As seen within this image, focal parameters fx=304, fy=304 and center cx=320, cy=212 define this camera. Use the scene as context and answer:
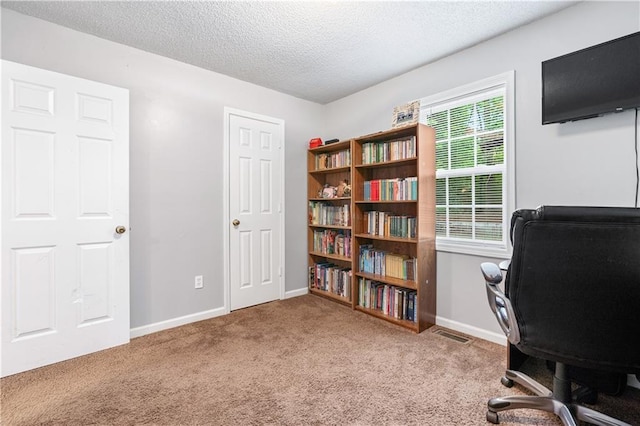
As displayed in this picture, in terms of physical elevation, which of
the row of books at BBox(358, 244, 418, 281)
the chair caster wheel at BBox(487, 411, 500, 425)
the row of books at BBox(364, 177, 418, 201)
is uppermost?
the row of books at BBox(364, 177, 418, 201)

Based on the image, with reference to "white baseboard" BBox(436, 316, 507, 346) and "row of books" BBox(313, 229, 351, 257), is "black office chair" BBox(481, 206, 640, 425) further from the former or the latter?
"row of books" BBox(313, 229, 351, 257)

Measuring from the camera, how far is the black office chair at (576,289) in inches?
43.9

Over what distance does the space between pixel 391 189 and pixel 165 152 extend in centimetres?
210

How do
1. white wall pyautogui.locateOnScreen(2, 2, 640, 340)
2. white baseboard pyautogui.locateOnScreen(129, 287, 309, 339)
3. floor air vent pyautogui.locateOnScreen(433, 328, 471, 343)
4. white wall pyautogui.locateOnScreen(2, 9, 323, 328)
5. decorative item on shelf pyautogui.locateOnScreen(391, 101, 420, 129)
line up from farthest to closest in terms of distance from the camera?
1. decorative item on shelf pyautogui.locateOnScreen(391, 101, 420, 129)
2. white baseboard pyautogui.locateOnScreen(129, 287, 309, 339)
3. floor air vent pyautogui.locateOnScreen(433, 328, 471, 343)
4. white wall pyautogui.locateOnScreen(2, 9, 323, 328)
5. white wall pyautogui.locateOnScreen(2, 2, 640, 340)

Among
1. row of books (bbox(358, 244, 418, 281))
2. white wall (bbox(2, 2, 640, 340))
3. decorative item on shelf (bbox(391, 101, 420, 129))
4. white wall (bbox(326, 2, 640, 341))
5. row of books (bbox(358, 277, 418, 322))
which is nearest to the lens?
white wall (bbox(326, 2, 640, 341))

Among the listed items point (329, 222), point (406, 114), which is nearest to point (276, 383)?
point (329, 222)

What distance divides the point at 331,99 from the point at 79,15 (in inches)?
98.0

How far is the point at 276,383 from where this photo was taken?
186 cm

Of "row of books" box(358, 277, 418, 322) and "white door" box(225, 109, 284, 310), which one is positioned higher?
"white door" box(225, 109, 284, 310)

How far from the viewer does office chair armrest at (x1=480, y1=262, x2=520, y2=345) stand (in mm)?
1317

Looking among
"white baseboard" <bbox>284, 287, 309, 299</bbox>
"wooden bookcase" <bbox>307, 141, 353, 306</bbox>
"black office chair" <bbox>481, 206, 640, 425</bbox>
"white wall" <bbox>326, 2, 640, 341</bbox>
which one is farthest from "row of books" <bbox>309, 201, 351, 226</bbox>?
"black office chair" <bbox>481, 206, 640, 425</bbox>

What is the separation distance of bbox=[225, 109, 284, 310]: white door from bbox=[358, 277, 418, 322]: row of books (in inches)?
39.3

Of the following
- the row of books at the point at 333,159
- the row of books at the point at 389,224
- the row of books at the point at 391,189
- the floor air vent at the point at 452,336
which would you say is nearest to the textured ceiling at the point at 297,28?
the row of books at the point at 333,159

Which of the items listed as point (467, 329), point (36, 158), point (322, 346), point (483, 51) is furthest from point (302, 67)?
point (467, 329)
